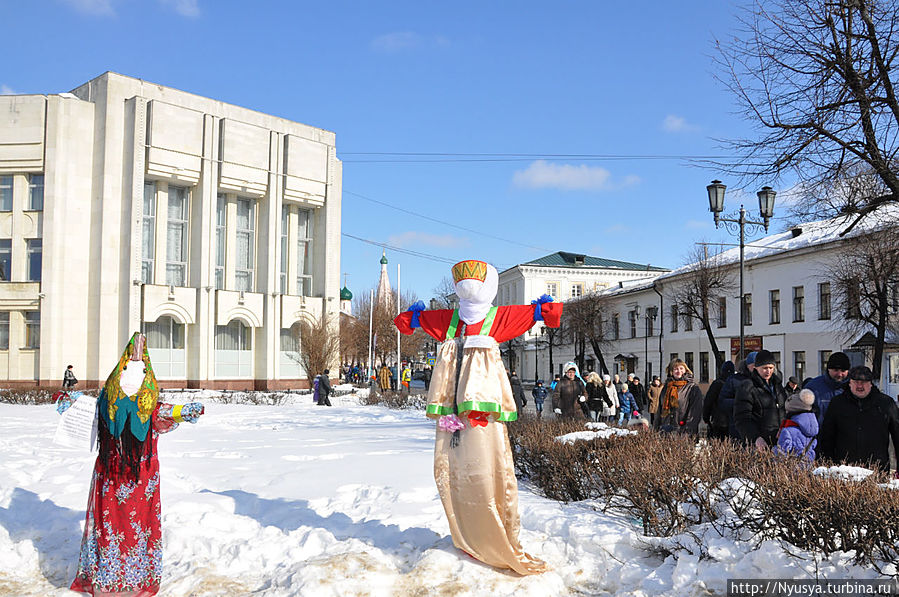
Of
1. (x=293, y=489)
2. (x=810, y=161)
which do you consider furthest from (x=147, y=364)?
(x=810, y=161)

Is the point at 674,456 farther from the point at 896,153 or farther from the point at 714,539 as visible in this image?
the point at 896,153

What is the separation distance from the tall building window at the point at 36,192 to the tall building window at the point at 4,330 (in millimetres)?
4970

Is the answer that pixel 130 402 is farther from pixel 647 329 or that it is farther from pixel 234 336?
pixel 647 329

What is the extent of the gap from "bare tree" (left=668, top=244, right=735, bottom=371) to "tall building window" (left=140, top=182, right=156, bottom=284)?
87.7 ft

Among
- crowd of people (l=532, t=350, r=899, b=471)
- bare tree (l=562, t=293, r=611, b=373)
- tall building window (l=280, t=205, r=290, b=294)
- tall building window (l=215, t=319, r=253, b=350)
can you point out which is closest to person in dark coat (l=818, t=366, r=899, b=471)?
crowd of people (l=532, t=350, r=899, b=471)

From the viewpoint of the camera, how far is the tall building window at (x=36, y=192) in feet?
108

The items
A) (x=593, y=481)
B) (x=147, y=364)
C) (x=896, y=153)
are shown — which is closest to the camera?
(x=147, y=364)

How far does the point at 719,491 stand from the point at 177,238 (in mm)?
33631

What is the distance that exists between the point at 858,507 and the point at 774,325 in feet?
119

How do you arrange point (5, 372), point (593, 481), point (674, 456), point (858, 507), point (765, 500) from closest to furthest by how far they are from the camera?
point (858, 507) < point (765, 500) < point (674, 456) < point (593, 481) < point (5, 372)

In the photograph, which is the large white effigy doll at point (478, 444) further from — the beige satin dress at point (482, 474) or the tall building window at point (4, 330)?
the tall building window at point (4, 330)

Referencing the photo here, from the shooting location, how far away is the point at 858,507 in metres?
4.62

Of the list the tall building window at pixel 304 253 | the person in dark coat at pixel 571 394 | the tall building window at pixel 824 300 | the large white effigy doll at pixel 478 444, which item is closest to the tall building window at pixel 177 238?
the tall building window at pixel 304 253

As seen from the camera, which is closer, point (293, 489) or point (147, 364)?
point (147, 364)
